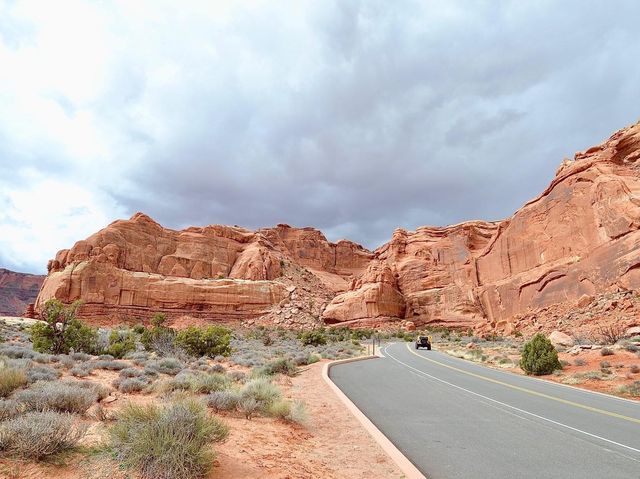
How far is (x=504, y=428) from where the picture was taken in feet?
26.1

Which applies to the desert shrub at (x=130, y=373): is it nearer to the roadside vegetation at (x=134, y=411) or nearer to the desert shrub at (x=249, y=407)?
the roadside vegetation at (x=134, y=411)

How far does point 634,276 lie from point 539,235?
63.4 ft

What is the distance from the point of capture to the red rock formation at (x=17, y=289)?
145 metres

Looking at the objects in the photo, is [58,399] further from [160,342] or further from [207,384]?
[160,342]

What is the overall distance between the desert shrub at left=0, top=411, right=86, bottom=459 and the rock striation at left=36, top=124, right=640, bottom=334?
33454mm

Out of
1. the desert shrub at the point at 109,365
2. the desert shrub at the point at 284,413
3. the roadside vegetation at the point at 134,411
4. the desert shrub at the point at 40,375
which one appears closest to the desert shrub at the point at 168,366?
the roadside vegetation at the point at 134,411

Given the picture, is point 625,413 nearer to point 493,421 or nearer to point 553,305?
point 493,421

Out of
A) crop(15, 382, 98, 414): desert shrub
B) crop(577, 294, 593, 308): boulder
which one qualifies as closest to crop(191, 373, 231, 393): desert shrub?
crop(15, 382, 98, 414): desert shrub

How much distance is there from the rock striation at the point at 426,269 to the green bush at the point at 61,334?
3342 centimetres

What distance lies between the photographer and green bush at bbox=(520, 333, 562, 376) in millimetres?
18953

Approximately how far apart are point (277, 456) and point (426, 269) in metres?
78.0

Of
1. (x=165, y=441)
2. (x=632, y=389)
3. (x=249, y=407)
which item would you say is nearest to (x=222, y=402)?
(x=249, y=407)

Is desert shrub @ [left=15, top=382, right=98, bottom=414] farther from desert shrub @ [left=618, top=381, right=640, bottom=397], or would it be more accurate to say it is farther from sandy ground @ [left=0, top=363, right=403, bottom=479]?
desert shrub @ [left=618, top=381, right=640, bottom=397]

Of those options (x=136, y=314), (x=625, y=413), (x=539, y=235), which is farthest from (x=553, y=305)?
(x=136, y=314)
